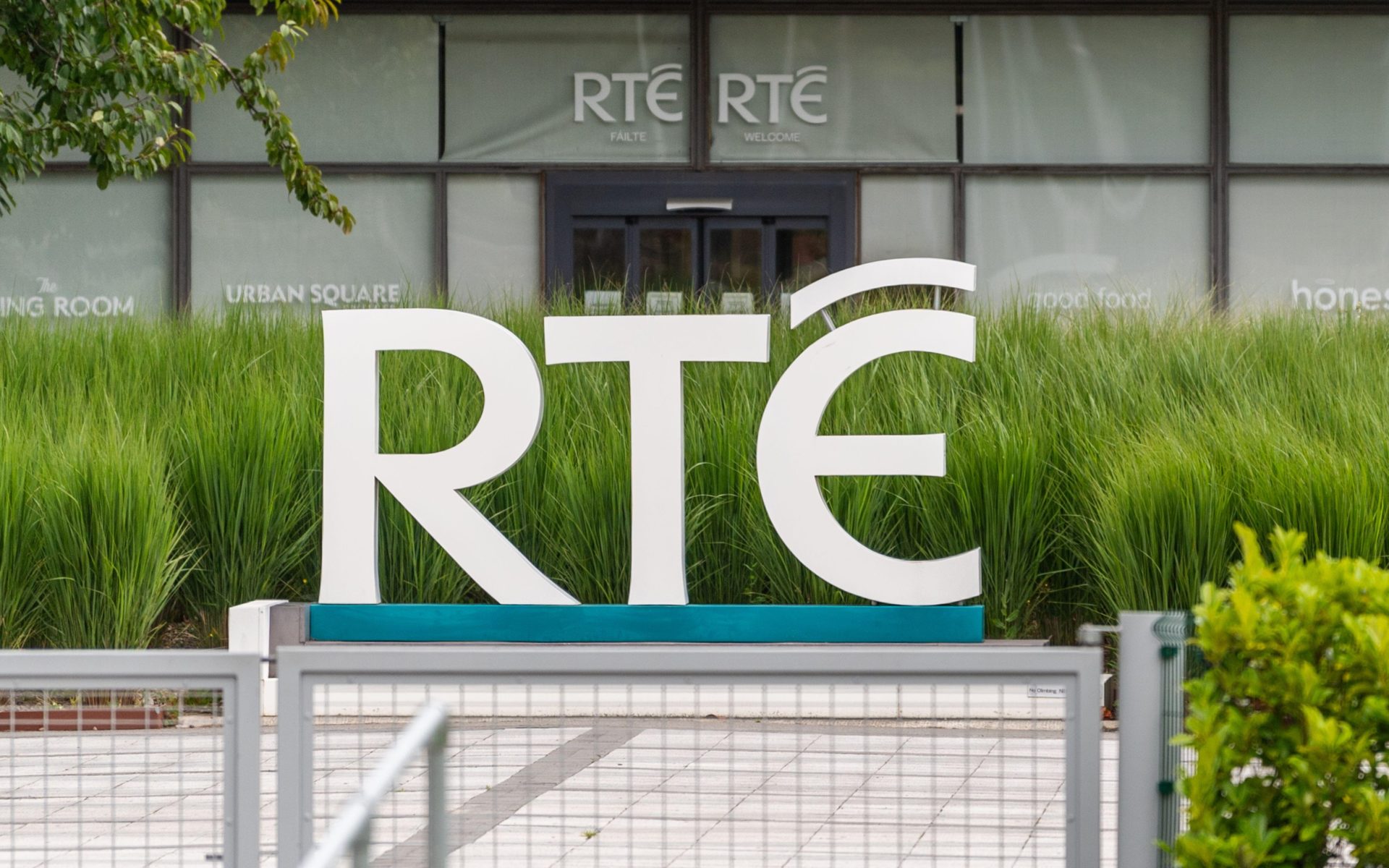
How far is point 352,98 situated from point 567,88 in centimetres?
195

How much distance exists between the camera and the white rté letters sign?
7008 millimetres

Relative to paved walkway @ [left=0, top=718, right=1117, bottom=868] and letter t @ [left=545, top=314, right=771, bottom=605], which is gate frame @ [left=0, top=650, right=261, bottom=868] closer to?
paved walkway @ [left=0, top=718, right=1117, bottom=868]

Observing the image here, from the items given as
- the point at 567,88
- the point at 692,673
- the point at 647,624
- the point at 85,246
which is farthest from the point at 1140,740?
the point at 85,246

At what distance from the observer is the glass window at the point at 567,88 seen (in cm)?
1328

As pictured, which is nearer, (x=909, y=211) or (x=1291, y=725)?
(x=1291, y=725)

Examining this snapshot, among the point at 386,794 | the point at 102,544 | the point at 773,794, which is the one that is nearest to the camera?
the point at 386,794

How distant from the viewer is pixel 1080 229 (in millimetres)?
13281

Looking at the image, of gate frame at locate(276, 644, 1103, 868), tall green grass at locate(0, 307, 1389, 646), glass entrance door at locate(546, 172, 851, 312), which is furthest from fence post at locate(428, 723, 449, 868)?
glass entrance door at locate(546, 172, 851, 312)

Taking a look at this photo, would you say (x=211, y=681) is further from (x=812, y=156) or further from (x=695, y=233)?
(x=812, y=156)

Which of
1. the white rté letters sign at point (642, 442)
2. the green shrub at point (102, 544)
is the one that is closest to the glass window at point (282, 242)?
the green shrub at point (102, 544)

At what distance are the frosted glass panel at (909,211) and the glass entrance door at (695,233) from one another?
246mm

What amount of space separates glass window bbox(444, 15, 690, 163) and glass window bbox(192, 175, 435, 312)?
0.85 metres

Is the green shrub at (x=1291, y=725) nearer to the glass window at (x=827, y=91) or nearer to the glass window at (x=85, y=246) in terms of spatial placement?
the glass window at (x=827, y=91)

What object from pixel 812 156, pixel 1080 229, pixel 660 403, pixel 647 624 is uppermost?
pixel 812 156
